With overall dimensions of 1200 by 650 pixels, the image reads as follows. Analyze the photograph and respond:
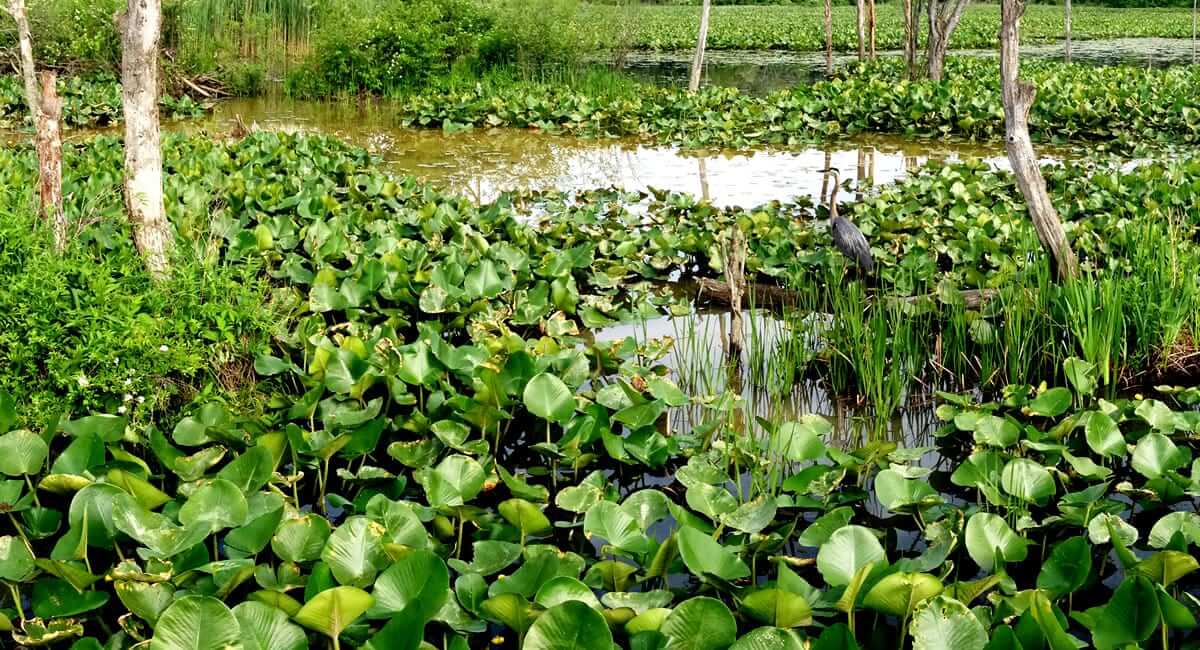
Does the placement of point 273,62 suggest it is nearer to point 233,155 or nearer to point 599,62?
point 599,62

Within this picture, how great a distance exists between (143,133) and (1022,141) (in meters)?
3.30

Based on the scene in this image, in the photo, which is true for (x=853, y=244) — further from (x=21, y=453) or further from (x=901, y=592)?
(x=21, y=453)

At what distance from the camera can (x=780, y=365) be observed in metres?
3.95

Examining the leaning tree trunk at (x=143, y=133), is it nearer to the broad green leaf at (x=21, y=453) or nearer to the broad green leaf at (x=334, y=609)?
the broad green leaf at (x=21, y=453)

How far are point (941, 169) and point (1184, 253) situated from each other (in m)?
3.11

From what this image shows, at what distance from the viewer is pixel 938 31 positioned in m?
12.0

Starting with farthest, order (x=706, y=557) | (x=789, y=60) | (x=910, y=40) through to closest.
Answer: (x=789, y=60), (x=910, y=40), (x=706, y=557)

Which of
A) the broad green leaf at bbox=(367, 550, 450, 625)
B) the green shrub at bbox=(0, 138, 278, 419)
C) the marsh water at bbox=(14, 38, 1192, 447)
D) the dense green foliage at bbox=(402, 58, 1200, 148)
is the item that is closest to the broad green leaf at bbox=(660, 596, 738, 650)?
the broad green leaf at bbox=(367, 550, 450, 625)

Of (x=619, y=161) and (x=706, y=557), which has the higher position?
→ (x=619, y=161)

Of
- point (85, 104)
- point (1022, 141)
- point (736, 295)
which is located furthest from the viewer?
point (85, 104)

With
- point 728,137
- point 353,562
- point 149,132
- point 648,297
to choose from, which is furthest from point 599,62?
point 353,562

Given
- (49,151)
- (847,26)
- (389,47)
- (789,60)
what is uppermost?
(847,26)

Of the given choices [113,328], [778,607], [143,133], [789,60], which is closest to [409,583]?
[778,607]

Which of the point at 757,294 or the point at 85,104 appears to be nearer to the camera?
the point at 757,294
